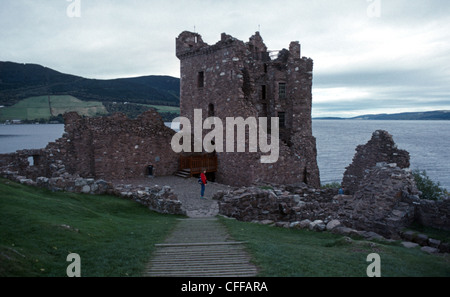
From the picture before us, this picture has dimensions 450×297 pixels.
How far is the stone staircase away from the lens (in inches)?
294

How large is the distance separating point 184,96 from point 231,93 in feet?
21.3

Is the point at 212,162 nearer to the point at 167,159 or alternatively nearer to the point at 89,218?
the point at 167,159

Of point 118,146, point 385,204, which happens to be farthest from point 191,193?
point 385,204

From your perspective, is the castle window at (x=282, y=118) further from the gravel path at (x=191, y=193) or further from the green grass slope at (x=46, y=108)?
the green grass slope at (x=46, y=108)

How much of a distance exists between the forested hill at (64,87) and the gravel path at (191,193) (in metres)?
108

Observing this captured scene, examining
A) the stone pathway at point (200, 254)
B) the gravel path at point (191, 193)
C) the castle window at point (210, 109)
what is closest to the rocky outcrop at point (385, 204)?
the stone pathway at point (200, 254)

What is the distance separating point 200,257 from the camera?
850 centimetres

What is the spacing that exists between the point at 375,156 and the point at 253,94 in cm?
980

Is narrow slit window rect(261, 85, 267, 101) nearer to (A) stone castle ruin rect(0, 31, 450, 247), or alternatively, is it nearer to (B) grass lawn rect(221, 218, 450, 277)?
(A) stone castle ruin rect(0, 31, 450, 247)

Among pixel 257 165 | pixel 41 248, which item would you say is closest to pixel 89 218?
pixel 41 248

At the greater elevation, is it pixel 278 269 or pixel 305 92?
pixel 305 92

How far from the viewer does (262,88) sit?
98.7 ft

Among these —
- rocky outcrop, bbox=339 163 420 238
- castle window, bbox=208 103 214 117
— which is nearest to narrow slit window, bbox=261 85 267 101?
castle window, bbox=208 103 214 117

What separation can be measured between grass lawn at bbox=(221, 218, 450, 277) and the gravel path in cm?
515
